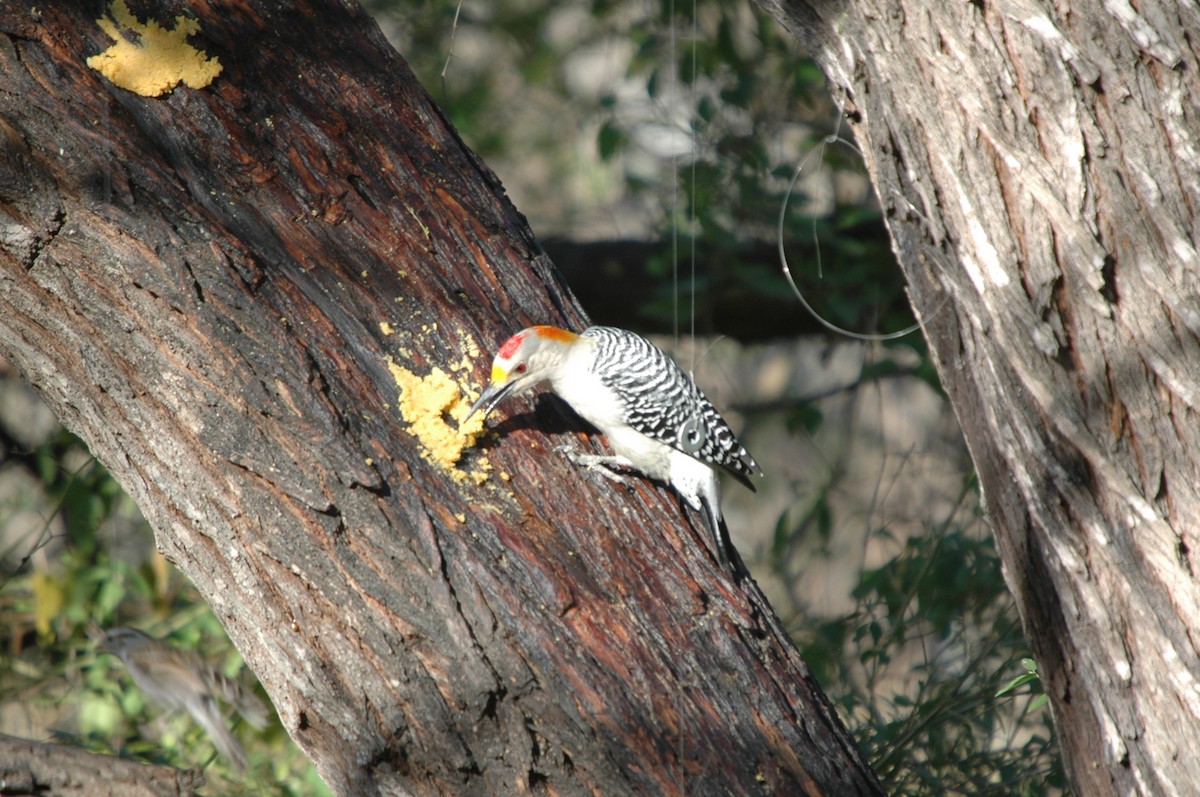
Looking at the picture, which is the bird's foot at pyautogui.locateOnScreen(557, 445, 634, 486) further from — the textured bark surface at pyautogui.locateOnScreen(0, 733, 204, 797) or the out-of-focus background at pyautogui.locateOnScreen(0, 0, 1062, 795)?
the textured bark surface at pyautogui.locateOnScreen(0, 733, 204, 797)

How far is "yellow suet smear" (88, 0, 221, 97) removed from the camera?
2361 mm

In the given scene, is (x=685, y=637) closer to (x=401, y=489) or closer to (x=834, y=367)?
(x=401, y=489)

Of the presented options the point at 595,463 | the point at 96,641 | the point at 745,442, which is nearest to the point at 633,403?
the point at 595,463

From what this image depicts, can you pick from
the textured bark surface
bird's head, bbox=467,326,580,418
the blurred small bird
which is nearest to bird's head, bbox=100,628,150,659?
the blurred small bird

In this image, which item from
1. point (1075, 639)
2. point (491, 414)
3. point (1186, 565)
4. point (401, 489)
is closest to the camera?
point (1186, 565)

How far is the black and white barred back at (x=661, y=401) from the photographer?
323 cm

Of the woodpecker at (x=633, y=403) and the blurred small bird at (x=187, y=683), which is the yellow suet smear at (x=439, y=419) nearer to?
the woodpecker at (x=633, y=403)

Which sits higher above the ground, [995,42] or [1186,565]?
[995,42]

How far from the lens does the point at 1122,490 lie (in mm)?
1835

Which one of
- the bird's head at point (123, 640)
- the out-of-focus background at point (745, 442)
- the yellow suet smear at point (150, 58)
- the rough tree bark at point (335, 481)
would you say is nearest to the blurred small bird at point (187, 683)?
the bird's head at point (123, 640)

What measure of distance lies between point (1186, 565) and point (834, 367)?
8523mm

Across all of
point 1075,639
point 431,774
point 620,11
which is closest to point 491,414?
point 431,774

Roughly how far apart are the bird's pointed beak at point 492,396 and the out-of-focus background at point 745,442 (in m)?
0.64

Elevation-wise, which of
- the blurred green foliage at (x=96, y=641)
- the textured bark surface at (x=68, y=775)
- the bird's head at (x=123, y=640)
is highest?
the textured bark surface at (x=68, y=775)
